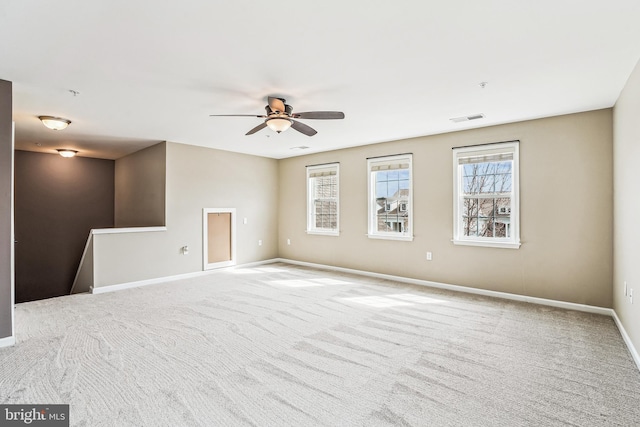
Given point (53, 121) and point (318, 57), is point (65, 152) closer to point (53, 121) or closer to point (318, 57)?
point (53, 121)

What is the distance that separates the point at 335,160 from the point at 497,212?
3233 mm

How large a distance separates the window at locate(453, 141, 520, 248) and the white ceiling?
593mm

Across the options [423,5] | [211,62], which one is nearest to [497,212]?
[423,5]

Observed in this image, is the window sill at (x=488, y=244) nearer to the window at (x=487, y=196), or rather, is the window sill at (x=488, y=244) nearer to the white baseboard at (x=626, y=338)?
the window at (x=487, y=196)

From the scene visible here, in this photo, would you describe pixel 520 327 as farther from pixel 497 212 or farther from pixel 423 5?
pixel 423 5

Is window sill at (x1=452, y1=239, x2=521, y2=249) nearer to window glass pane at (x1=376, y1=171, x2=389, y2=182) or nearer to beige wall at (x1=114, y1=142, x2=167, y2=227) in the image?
window glass pane at (x1=376, y1=171, x2=389, y2=182)

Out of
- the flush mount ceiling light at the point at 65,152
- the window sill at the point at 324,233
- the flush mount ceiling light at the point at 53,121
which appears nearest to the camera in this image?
the flush mount ceiling light at the point at 53,121

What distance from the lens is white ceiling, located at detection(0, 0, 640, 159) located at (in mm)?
2041

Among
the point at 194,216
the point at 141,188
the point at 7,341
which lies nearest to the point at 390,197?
the point at 194,216

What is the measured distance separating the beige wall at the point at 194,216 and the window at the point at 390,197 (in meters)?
2.69

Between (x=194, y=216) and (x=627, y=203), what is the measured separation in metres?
6.32

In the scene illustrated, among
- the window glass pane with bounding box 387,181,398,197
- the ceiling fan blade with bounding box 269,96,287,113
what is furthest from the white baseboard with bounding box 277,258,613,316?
the ceiling fan blade with bounding box 269,96,287,113

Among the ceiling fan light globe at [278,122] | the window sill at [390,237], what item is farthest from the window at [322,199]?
the ceiling fan light globe at [278,122]

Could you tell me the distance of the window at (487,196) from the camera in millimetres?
4578
